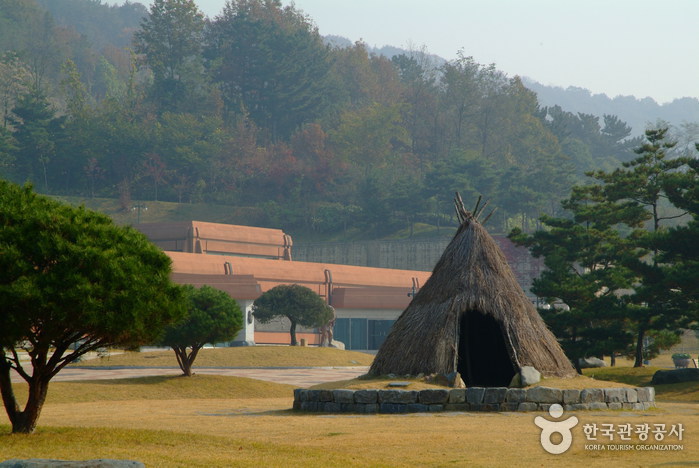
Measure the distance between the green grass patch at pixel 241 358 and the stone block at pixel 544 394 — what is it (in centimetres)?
2681

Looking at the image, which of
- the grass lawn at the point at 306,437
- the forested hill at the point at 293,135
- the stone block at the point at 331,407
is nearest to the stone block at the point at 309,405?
the stone block at the point at 331,407

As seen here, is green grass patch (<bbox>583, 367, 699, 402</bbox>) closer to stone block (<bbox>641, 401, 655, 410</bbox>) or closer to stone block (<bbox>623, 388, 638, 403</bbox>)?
stone block (<bbox>641, 401, 655, 410</bbox>)

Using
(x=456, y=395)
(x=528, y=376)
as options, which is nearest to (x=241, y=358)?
(x=528, y=376)

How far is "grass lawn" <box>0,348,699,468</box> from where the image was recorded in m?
15.0

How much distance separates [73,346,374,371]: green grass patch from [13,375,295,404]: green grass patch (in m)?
12.2

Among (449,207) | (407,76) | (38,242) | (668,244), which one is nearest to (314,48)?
(407,76)

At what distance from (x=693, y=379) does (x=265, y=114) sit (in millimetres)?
114750

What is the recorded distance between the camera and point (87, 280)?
53.9 ft

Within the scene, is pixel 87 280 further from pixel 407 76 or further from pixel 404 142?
pixel 407 76

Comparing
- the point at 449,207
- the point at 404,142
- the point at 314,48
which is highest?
the point at 314,48

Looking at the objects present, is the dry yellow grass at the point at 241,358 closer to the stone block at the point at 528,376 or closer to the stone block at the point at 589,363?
the stone block at the point at 589,363

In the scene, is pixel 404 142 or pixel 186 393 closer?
pixel 186 393

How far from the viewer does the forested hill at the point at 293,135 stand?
11706 cm

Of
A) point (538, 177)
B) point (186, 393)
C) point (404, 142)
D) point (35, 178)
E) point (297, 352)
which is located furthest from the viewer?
point (404, 142)
